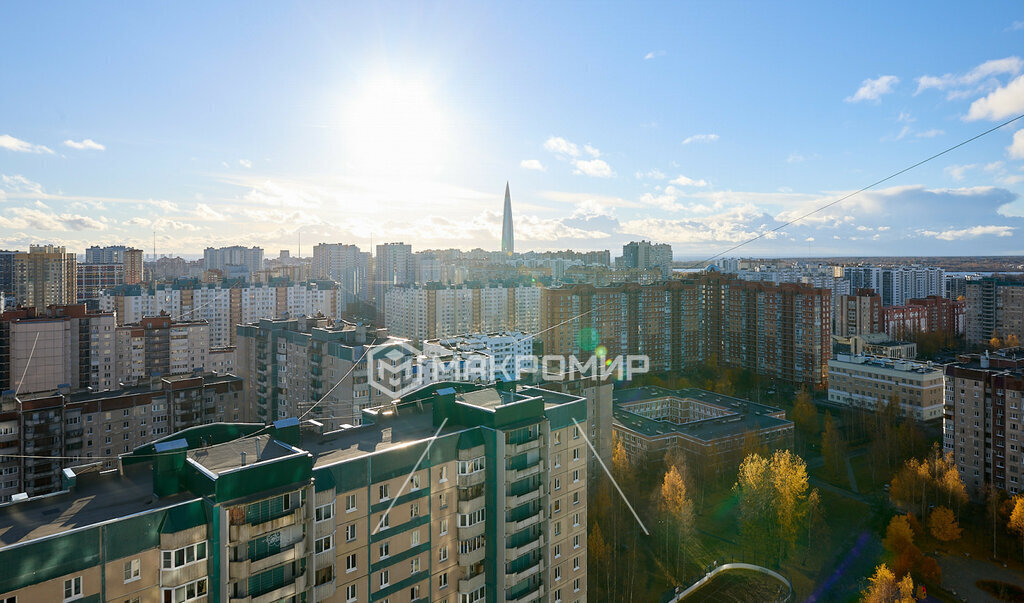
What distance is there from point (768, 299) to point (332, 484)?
14459 mm

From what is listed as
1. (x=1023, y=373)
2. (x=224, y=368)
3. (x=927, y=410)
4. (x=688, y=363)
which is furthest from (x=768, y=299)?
(x=224, y=368)

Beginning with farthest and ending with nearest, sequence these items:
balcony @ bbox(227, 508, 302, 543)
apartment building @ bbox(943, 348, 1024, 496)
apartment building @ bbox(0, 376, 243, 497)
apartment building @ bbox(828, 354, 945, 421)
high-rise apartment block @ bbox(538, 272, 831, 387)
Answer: high-rise apartment block @ bbox(538, 272, 831, 387) < apartment building @ bbox(828, 354, 945, 421) < apartment building @ bbox(943, 348, 1024, 496) < apartment building @ bbox(0, 376, 243, 497) < balcony @ bbox(227, 508, 302, 543)

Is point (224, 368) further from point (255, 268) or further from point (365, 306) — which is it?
point (255, 268)

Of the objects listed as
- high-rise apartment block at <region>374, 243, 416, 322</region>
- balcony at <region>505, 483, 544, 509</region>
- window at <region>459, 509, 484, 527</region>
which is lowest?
window at <region>459, 509, 484, 527</region>

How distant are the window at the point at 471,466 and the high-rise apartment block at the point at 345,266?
23.3m

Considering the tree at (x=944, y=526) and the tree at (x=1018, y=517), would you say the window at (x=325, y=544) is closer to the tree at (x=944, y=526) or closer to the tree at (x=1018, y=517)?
the tree at (x=944, y=526)

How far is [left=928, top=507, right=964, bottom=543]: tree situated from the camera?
7.25 metres

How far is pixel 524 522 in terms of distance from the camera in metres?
3.79

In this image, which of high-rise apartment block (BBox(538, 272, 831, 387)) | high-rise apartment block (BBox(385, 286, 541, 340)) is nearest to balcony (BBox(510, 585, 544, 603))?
high-rise apartment block (BBox(538, 272, 831, 387))

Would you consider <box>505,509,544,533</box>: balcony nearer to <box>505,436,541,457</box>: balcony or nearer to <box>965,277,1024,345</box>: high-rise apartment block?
<box>505,436,541,457</box>: balcony

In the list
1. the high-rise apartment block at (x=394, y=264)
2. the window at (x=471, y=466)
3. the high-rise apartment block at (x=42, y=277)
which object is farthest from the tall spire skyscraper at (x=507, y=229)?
the window at (x=471, y=466)

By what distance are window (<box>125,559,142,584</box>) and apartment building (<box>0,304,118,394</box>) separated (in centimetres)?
810

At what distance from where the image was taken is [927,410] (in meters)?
11.7

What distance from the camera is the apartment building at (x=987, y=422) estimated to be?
774 centimetres
